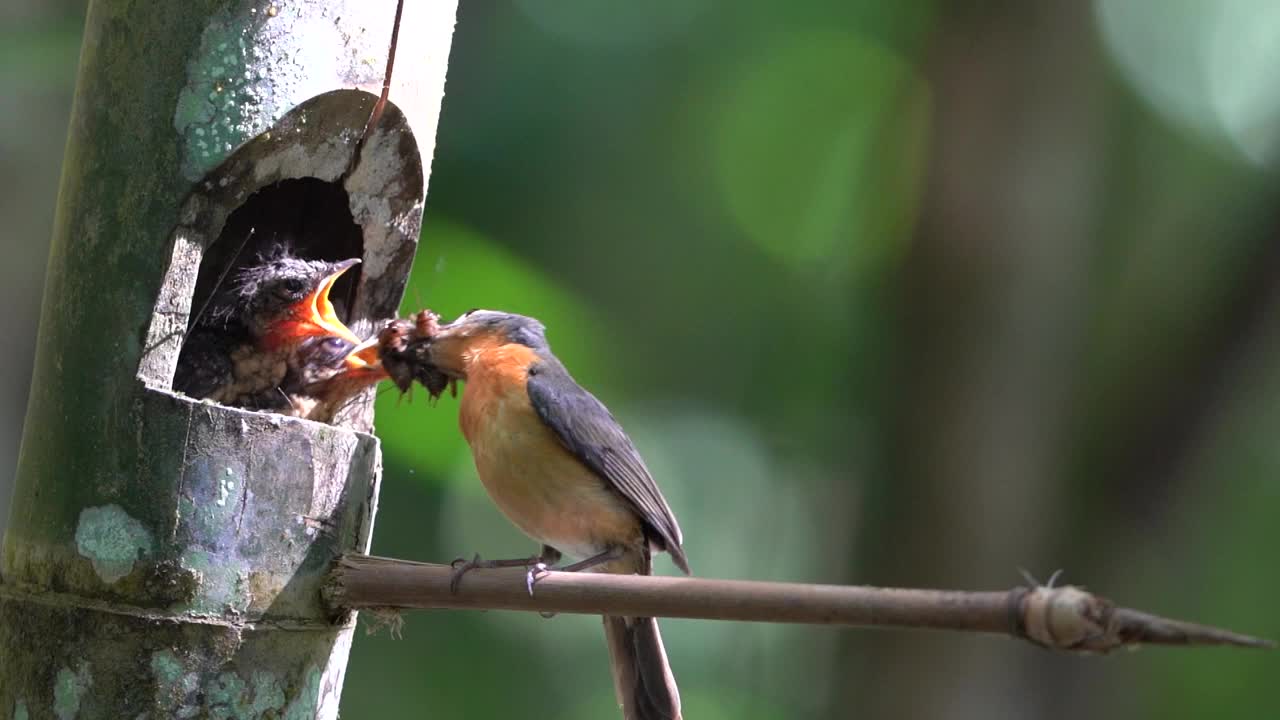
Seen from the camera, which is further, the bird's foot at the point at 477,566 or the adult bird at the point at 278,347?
the adult bird at the point at 278,347

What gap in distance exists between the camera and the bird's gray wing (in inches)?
159

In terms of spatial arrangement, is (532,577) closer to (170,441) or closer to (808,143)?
(170,441)

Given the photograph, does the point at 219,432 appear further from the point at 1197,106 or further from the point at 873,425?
the point at 1197,106

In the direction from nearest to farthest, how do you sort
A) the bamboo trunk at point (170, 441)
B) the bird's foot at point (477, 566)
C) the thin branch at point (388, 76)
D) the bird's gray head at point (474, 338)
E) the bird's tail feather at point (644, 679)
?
1. the bird's foot at point (477, 566)
2. the bamboo trunk at point (170, 441)
3. the thin branch at point (388, 76)
4. the bird's tail feather at point (644, 679)
5. the bird's gray head at point (474, 338)

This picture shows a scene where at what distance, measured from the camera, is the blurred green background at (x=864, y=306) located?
783 centimetres

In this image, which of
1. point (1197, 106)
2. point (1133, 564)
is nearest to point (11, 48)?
point (1133, 564)

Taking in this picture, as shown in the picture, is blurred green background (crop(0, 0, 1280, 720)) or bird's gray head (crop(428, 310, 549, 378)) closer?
bird's gray head (crop(428, 310, 549, 378))

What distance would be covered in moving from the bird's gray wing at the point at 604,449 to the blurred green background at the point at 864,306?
363 centimetres

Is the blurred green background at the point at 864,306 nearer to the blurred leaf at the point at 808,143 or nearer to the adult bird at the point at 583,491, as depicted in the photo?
the blurred leaf at the point at 808,143

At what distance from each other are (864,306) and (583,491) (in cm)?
605

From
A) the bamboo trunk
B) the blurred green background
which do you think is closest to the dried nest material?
the bamboo trunk

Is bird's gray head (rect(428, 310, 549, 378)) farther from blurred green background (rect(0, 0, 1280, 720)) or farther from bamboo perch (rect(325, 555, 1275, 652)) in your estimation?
blurred green background (rect(0, 0, 1280, 720))

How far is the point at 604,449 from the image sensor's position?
4.08 metres

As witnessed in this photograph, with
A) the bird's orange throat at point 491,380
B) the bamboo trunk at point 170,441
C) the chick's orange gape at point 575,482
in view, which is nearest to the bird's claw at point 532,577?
the bamboo trunk at point 170,441
